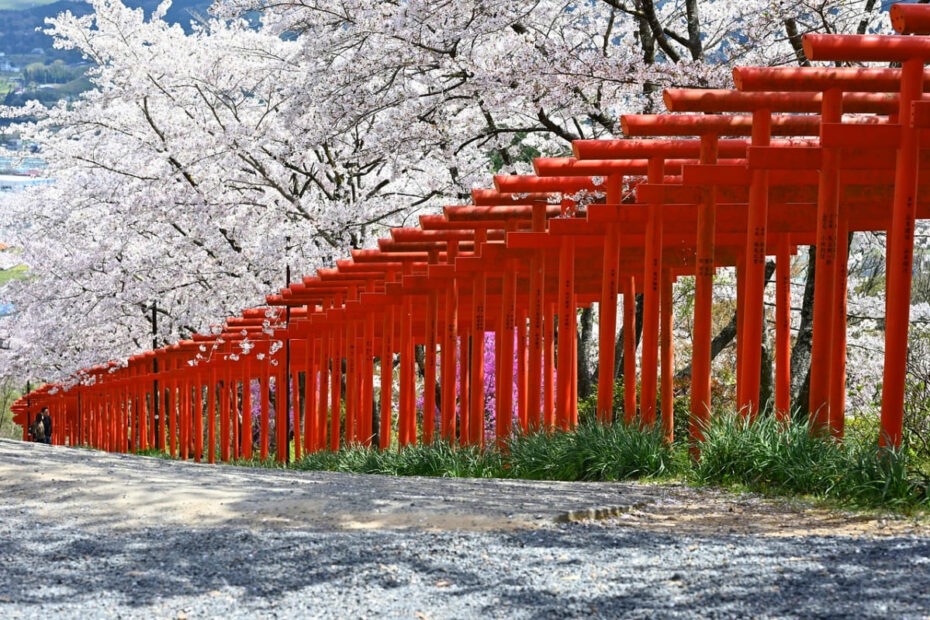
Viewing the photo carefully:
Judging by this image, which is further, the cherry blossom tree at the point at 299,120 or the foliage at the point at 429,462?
the cherry blossom tree at the point at 299,120

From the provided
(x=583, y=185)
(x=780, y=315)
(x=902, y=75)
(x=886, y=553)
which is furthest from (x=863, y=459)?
(x=583, y=185)

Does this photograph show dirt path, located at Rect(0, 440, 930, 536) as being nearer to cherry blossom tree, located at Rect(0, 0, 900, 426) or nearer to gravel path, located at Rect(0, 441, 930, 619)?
gravel path, located at Rect(0, 441, 930, 619)

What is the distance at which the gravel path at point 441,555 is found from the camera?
5074 mm

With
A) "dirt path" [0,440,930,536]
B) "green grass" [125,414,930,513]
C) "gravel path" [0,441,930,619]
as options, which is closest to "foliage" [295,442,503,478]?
"green grass" [125,414,930,513]

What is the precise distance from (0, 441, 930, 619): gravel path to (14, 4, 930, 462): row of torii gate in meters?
1.64

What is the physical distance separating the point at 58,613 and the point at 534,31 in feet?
37.4

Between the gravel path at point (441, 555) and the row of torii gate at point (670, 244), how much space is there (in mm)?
1643

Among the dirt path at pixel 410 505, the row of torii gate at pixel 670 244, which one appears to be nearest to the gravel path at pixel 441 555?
the dirt path at pixel 410 505

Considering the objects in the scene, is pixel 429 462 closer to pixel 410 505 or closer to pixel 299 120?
pixel 410 505

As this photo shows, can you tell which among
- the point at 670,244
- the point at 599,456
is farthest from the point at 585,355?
the point at 599,456

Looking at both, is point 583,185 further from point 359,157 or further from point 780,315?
A: point 359,157

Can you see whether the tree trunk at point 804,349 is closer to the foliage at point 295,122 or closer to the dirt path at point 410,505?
the foliage at point 295,122

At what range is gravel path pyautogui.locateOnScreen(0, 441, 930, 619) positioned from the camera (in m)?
5.07

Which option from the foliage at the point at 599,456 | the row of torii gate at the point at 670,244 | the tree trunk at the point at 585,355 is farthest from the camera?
the tree trunk at the point at 585,355
